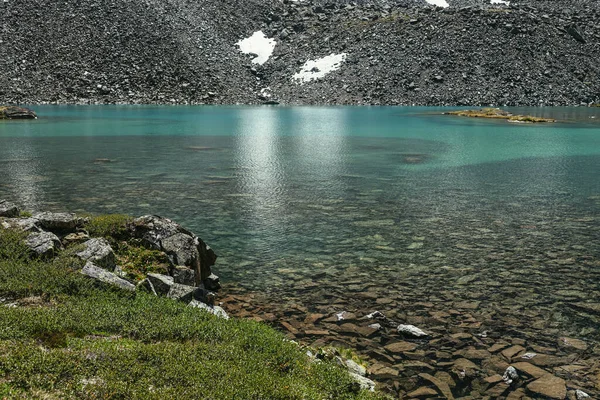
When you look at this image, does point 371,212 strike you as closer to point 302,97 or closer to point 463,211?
point 463,211

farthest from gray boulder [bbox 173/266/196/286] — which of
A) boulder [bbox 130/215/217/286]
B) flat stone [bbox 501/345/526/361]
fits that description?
flat stone [bbox 501/345/526/361]

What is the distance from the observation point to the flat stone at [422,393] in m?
9.98

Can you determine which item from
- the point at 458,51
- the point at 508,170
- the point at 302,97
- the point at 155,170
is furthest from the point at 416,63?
the point at 155,170

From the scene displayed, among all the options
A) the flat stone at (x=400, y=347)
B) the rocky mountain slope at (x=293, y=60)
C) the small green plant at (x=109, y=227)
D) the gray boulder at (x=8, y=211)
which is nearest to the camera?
the flat stone at (x=400, y=347)

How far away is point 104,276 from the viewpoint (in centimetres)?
1220

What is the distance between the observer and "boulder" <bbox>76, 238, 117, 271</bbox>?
13.3 meters

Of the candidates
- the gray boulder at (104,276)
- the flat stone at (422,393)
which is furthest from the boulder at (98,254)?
the flat stone at (422,393)

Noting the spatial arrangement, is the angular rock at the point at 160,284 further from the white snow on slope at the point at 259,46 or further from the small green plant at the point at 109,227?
the white snow on slope at the point at 259,46

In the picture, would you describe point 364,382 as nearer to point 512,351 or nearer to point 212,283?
point 512,351

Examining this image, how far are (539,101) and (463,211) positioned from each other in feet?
441

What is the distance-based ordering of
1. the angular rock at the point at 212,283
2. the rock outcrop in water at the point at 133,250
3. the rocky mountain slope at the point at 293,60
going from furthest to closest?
the rocky mountain slope at the point at 293,60
the angular rock at the point at 212,283
the rock outcrop in water at the point at 133,250

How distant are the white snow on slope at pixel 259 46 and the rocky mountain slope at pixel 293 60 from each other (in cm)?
338

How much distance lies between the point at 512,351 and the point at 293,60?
166 metres

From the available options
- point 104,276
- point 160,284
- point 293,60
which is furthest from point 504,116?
point 104,276
